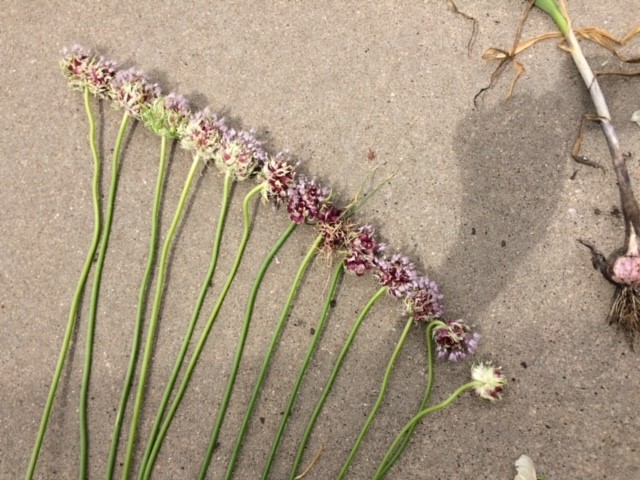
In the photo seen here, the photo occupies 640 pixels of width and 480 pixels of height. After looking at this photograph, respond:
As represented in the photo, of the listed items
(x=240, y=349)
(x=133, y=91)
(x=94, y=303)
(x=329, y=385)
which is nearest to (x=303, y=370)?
(x=329, y=385)

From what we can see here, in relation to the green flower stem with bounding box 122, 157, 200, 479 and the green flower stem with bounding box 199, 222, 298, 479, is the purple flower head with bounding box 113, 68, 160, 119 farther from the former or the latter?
the green flower stem with bounding box 199, 222, 298, 479

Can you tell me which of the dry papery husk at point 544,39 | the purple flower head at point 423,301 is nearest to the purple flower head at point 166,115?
the purple flower head at point 423,301

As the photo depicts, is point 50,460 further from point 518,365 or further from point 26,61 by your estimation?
point 518,365

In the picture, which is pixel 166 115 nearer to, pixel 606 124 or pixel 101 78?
pixel 101 78

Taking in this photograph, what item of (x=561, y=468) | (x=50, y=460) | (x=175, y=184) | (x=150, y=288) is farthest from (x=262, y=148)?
(x=561, y=468)

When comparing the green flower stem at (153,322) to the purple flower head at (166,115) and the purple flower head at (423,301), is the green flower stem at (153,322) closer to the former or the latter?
the purple flower head at (166,115)

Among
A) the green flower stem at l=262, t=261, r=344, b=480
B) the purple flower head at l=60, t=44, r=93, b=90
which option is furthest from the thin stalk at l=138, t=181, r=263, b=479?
the purple flower head at l=60, t=44, r=93, b=90
